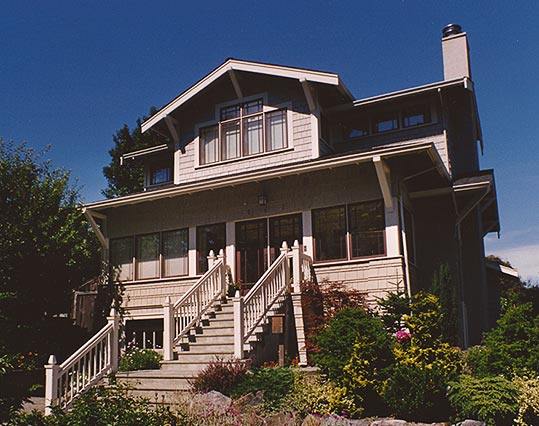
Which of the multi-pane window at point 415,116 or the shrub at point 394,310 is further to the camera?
the multi-pane window at point 415,116

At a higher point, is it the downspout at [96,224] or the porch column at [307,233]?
the downspout at [96,224]

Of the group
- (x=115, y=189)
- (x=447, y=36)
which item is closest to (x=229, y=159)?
(x=447, y=36)

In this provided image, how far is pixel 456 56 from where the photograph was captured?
18.5 meters

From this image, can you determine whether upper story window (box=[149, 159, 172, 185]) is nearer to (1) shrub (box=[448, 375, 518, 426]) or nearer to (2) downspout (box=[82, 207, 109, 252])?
(2) downspout (box=[82, 207, 109, 252])

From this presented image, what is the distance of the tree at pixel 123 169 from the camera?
35281mm

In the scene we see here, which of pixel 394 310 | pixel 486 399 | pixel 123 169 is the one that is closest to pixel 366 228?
pixel 394 310

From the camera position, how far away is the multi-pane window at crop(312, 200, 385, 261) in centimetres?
1344

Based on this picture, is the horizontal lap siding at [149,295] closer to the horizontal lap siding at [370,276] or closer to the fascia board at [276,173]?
the fascia board at [276,173]

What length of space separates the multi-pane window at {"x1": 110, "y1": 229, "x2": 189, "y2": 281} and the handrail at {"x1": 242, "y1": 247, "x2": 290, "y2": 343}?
3.98m

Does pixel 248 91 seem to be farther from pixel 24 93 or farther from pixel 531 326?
pixel 531 326

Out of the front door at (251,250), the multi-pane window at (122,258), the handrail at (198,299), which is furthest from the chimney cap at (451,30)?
the multi-pane window at (122,258)

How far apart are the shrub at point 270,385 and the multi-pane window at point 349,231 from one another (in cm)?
448

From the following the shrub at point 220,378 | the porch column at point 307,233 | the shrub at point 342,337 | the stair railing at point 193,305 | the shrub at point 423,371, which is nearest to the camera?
the shrub at point 423,371

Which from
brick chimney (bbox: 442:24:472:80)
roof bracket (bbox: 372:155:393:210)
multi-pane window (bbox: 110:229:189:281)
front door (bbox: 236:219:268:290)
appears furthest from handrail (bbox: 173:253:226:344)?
brick chimney (bbox: 442:24:472:80)
